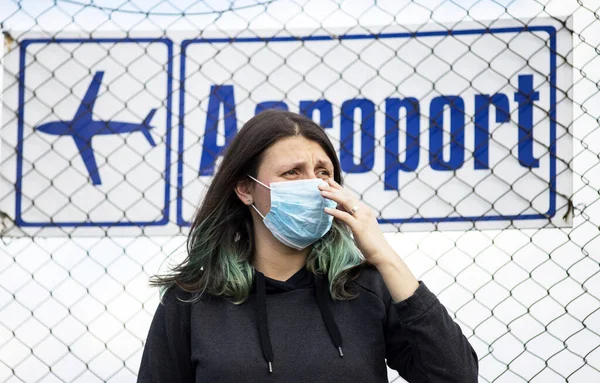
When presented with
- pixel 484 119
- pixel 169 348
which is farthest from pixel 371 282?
pixel 484 119

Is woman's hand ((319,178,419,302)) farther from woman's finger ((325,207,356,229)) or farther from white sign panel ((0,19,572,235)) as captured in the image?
white sign panel ((0,19,572,235))

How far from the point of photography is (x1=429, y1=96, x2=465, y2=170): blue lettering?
2275 millimetres

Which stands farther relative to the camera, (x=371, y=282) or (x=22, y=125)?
(x=22, y=125)

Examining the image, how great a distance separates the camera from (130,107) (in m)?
2.35

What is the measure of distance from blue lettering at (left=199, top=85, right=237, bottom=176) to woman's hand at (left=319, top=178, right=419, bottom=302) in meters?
0.85

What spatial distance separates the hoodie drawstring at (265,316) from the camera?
1.42 metres

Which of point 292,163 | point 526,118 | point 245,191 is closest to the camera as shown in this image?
point 292,163

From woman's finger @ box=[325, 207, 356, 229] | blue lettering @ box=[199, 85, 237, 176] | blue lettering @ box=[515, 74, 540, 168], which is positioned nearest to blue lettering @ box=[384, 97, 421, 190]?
blue lettering @ box=[515, 74, 540, 168]

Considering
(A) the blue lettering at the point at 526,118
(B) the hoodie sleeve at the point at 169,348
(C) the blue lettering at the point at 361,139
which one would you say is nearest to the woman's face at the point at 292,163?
(B) the hoodie sleeve at the point at 169,348

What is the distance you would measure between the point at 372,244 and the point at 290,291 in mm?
244

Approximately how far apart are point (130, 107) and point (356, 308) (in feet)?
4.25

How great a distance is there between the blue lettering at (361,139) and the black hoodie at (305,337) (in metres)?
0.77

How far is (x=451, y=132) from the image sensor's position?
7.50 ft

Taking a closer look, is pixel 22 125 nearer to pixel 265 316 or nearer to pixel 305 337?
pixel 265 316
